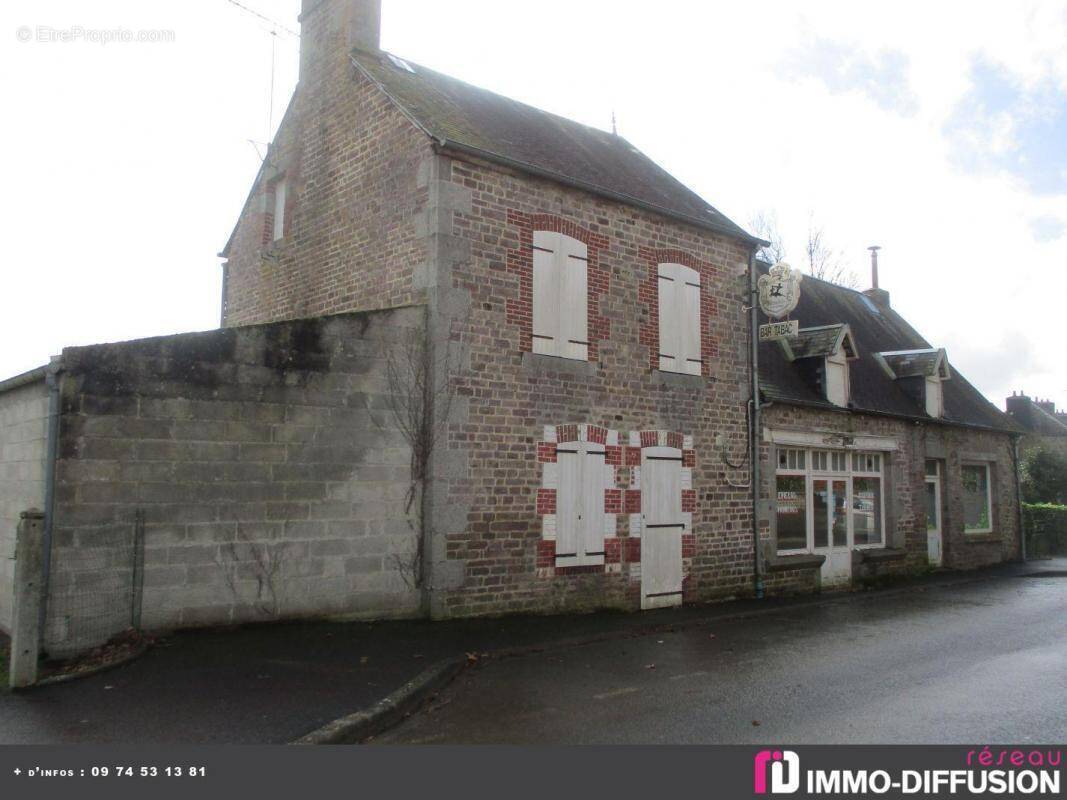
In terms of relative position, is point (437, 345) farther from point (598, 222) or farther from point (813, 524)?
point (813, 524)

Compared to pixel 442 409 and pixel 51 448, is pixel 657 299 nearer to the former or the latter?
pixel 442 409

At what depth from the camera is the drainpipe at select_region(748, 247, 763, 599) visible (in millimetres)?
14227

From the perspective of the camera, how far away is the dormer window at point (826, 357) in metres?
16.4

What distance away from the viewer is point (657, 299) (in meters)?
13.1

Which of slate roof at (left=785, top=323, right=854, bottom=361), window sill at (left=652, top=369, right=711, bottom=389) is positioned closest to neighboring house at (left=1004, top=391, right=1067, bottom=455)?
slate roof at (left=785, top=323, right=854, bottom=361)

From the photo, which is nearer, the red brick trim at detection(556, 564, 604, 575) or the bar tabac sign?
the red brick trim at detection(556, 564, 604, 575)

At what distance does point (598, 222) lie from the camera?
12.5m

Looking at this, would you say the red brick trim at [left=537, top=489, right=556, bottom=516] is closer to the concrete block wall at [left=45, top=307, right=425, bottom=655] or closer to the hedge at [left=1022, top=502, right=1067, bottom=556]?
the concrete block wall at [left=45, top=307, right=425, bottom=655]

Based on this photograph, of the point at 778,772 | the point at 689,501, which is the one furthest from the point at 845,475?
the point at 778,772

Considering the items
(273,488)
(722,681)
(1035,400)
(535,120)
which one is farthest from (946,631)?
(1035,400)

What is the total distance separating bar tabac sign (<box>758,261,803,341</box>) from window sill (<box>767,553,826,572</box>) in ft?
12.2

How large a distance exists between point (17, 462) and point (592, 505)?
266 inches

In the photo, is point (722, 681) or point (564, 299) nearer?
point (722, 681)

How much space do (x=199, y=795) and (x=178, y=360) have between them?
187 inches
